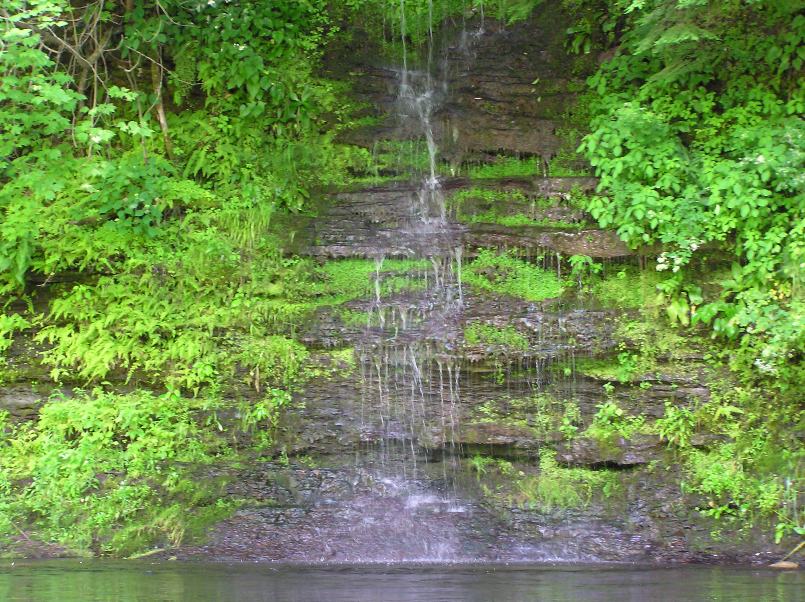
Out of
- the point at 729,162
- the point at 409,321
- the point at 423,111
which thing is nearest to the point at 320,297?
the point at 409,321

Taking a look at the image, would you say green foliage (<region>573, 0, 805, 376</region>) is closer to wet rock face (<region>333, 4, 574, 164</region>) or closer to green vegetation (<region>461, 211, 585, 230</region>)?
green vegetation (<region>461, 211, 585, 230</region>)

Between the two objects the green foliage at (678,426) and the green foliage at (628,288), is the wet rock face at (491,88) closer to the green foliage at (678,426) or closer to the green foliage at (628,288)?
the green foliage at (628,288)

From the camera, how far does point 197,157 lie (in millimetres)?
10047

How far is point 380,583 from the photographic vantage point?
246 inches

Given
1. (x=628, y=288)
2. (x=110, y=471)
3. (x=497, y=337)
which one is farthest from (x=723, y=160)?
(x=110, y=471)

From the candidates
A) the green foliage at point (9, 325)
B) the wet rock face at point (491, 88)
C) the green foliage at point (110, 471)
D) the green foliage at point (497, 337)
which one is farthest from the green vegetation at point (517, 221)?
the green foliage at point (9, 325)

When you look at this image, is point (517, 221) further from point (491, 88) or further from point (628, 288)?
point (491, 88)

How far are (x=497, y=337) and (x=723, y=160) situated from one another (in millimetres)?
3247

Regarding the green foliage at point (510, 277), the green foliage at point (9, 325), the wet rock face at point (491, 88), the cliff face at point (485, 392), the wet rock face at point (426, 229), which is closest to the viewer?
the cliff face at point (485, 392)

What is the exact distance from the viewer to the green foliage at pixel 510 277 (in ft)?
30.2

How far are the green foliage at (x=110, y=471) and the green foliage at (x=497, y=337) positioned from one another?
3176 millimetres

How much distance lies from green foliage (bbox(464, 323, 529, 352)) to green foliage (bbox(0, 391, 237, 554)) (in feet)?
10.4

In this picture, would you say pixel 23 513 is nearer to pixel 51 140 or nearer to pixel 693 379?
pixel 51 140

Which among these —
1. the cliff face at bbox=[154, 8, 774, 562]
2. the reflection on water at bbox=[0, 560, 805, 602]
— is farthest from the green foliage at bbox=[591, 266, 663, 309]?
the reflection on water at bbox=[0, 560, 805, 602]
